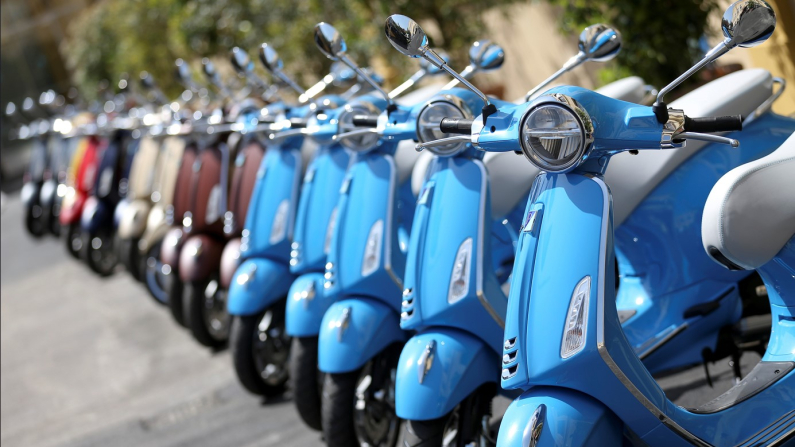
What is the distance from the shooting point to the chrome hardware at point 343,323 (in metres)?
3.04

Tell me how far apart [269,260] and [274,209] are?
227 mm

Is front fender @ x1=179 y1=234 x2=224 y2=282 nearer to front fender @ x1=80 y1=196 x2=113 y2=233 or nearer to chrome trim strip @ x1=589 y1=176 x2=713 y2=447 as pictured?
front fender @ x1=80 y1=196 x2=113 y2=233

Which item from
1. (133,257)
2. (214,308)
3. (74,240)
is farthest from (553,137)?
Answer: (74,240)

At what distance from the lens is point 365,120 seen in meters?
3.21

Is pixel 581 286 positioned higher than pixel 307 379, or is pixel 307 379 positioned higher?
pixel 581 286

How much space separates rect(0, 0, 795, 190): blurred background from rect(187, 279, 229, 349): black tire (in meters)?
2.36

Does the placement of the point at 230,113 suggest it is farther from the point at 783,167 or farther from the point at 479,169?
the point at 783,167

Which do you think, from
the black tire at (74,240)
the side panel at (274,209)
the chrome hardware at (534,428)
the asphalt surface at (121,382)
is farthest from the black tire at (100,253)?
the chrome hardware at (534,428)

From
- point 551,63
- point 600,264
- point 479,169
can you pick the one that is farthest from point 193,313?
point 551,63

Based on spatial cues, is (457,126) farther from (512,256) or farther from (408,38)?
(512,256)

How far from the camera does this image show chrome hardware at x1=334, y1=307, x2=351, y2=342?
3045mm

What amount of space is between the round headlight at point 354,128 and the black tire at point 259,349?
3.26ft

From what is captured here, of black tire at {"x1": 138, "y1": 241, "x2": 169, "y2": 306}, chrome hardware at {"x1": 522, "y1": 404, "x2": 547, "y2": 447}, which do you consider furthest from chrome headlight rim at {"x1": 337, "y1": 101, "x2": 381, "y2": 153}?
black tire at {"x1": 138, "y1": 241, "x2": 169, "y2": 306}

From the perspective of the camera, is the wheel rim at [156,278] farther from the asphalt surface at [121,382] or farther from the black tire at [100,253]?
the black tire at [100,253]
